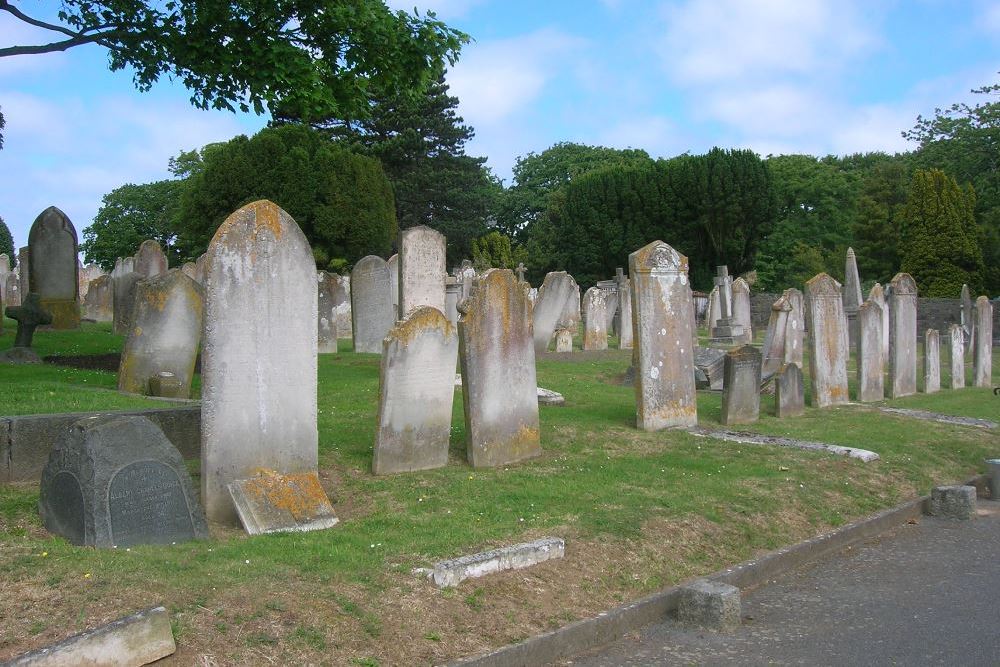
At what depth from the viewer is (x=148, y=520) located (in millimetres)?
6223

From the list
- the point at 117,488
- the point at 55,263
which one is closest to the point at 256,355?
the point at 117,488

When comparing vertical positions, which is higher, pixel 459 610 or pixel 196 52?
pixel 196 52

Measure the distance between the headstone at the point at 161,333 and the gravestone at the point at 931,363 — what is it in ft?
45.2

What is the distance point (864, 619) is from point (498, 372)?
4402 mm

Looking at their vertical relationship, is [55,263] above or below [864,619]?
above

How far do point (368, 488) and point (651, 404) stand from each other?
4.70 meters

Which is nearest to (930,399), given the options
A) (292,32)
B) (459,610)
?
(292,32)

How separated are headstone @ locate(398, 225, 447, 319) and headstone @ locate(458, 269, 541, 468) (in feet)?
17.0

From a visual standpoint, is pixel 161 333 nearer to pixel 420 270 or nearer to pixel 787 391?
pixel 420 270

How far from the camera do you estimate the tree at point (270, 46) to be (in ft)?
39.0

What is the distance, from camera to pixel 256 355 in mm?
7367

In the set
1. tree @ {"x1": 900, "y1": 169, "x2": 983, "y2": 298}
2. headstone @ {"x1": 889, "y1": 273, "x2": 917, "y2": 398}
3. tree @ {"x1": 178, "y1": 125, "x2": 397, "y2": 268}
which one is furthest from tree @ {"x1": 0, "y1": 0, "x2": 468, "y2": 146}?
tree @ {"x1": 900, "y1": 169, "x2": 983, "y2": 298}

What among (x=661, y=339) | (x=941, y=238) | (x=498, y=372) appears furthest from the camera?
(x=941, y=238)

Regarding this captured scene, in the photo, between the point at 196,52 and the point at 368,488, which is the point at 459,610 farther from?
the point at 196,52
